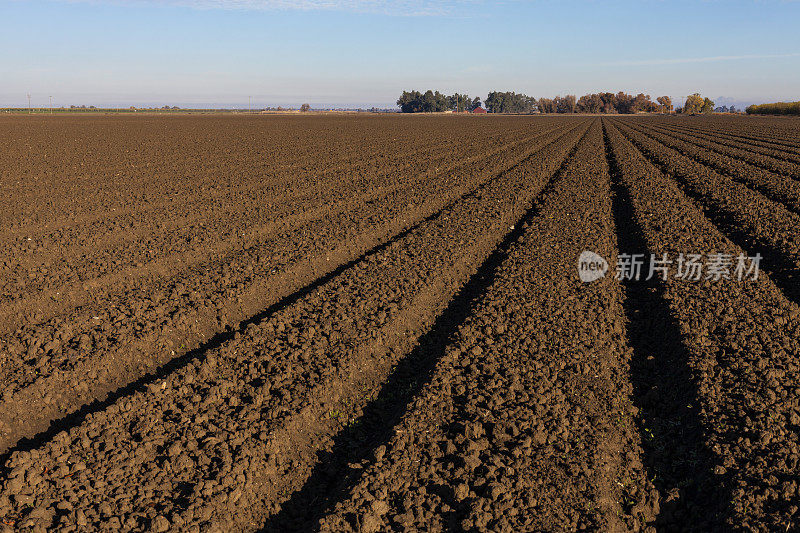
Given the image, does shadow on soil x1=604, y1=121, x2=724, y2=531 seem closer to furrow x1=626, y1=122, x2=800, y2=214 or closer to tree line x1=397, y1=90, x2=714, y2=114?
furrow x1=626, y1=122, x2=800, y2=214

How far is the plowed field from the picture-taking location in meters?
3.71

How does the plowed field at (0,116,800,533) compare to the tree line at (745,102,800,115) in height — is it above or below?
below

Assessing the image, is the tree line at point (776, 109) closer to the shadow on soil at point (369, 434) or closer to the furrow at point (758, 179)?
the furrow at point (758, 179)

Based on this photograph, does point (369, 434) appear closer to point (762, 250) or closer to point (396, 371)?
point (396, 371)

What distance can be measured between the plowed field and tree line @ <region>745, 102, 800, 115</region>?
113 meters

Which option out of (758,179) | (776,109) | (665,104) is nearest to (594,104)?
(665,104)

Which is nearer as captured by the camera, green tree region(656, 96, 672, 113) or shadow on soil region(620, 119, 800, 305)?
shadow on soil region(620, 119, 800, 305)

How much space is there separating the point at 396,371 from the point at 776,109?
418 ft

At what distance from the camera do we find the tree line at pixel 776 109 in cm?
10212

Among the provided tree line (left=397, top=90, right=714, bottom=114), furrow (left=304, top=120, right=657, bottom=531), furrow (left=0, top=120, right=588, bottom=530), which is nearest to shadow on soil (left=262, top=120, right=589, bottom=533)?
furrow (left=304, top=120, right=657, bottom=531)

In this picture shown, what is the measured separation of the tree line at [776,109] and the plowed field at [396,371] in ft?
369

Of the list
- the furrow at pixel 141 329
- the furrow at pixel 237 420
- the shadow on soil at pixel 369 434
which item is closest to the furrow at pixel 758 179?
→ the shadow on soil at pixel 369 434

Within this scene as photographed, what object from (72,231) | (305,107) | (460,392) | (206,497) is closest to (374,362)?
(460,392)

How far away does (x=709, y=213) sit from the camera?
40.0 ft
